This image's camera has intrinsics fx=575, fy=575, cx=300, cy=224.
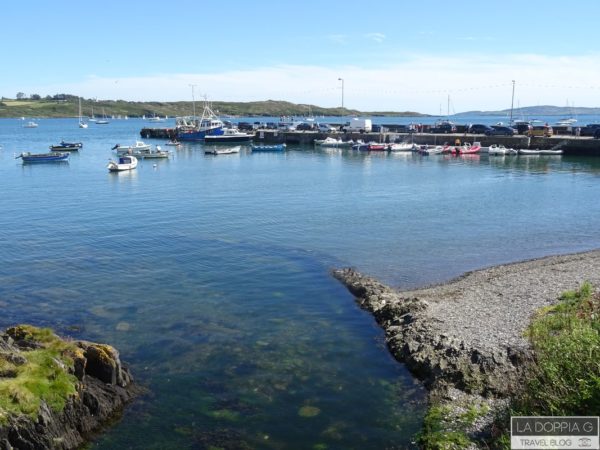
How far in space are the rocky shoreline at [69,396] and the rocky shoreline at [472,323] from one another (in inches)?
341

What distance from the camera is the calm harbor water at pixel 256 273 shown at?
15.3 metres

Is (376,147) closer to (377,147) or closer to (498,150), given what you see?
(377,147)

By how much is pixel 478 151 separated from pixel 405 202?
162 feet

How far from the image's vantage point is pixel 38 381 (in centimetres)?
1413

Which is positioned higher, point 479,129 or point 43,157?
point 479,129

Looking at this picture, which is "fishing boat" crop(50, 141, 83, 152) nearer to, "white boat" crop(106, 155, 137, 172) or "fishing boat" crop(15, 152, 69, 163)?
"fishing boat" crop(15, 152, 69, 163)

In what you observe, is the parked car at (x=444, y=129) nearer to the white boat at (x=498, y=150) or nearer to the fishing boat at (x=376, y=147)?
the fishing boat at (x=376, y=147)

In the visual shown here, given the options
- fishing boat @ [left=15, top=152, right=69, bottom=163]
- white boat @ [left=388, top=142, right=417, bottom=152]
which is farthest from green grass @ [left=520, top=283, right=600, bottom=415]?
white boat @ [left=388, top=142, right=417, bottom=152]

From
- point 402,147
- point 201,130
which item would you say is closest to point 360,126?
point 402,147

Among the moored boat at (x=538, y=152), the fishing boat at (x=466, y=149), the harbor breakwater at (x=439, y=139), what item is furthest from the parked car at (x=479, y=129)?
the moored boat at (x=538, y=152)

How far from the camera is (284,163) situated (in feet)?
275

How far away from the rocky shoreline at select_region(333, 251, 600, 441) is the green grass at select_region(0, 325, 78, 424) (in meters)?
9.66

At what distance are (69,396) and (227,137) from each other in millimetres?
105550

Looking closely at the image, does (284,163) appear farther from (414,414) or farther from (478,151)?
(414,414)
